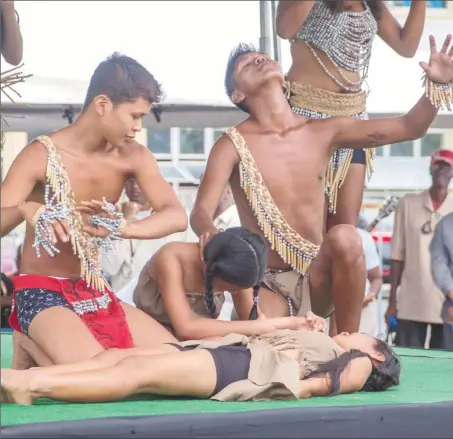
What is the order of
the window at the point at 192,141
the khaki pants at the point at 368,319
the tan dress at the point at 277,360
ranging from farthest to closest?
the window at the point at 192,141
the khaki pants at the point at 368,319
the tan dress at the point at 277,360

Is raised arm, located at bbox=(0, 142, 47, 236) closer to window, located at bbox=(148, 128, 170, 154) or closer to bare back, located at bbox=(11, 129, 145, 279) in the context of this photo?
bare back, located at bbox=(11, 129, 145, 279)

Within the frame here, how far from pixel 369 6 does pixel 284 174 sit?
0.82 meters

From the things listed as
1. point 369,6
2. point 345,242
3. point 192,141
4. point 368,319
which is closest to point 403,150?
point 192,141

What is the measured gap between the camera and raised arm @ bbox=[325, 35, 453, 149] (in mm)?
3803

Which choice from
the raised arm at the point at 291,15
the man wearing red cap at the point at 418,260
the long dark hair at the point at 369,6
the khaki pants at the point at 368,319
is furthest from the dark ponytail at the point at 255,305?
the man wearing red cap at the point at 418,260

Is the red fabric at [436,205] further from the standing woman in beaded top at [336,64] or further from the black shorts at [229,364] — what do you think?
the black shorts at [229,364]

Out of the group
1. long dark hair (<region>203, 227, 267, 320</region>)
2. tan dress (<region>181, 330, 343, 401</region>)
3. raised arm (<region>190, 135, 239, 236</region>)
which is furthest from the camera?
raised arm (<region>190, 135, 239, 236</region>)

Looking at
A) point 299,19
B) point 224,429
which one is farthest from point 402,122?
point 224,429

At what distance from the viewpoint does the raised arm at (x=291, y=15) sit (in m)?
4.18

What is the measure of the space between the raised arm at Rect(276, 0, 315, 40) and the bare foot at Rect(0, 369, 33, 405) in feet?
6.47

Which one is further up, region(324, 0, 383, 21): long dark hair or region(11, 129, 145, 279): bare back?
region(324, 0, 383, 21): long dark hair

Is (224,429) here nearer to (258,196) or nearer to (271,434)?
(271,434)

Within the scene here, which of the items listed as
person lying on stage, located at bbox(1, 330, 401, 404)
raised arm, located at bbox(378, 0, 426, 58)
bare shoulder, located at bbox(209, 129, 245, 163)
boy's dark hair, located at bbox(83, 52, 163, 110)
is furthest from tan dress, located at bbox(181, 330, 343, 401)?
raised arm, located at bbox(378, 0, 426, 58)

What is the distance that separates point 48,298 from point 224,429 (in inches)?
41.6
